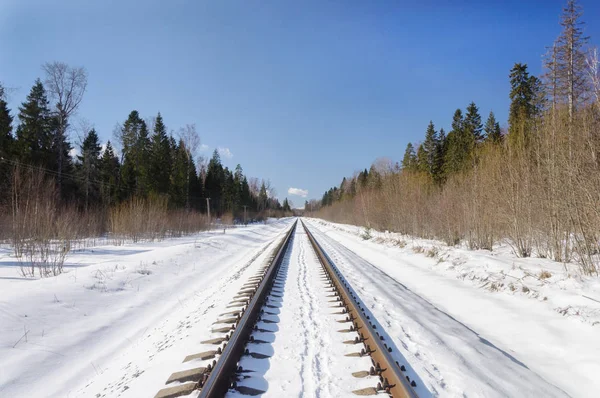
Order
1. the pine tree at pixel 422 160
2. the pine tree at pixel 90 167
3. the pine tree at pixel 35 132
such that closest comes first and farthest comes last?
1. the pine tree at pixel 35 132
2. the pine tree at pixel 90 167
3. the pine tree at pixel 422 160

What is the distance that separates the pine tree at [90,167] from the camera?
3678 centimetres

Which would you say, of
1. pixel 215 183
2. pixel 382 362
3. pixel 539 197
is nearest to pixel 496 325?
pixel 382 362

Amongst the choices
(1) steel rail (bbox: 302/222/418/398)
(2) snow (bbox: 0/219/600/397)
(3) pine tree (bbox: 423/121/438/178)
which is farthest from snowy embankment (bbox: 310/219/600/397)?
(3) pine tree (bbox: 423/121/438/178)

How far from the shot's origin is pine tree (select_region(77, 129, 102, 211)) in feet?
121

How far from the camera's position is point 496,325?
495 centimetres

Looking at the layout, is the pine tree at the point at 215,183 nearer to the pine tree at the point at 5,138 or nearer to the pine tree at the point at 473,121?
the pine tree at the point at 5,138

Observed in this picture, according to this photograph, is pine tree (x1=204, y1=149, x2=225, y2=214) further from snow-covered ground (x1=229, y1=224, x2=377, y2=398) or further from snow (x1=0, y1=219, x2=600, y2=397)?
snow-covered ground (x1=229, y1=224, x2=377, y2=398)

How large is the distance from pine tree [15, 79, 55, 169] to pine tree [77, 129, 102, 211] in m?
6.36

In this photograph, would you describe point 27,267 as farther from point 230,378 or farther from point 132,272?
point 230,378

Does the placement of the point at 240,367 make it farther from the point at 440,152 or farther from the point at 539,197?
the point at 440,152

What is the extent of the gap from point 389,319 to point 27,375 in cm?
498

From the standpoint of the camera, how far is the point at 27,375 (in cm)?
Answer: 362

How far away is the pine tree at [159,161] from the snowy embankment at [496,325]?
37.2m

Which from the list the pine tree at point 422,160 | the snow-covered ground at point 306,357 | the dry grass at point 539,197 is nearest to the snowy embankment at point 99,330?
the snow-covered ground at point 306,357
